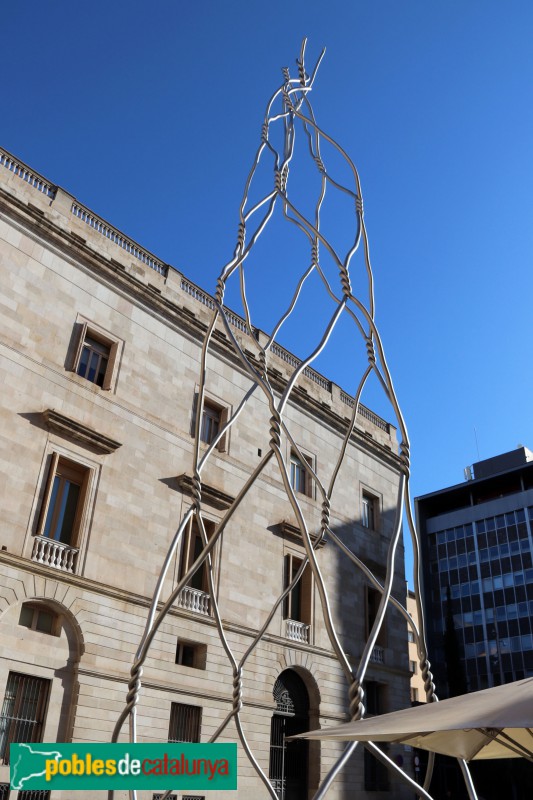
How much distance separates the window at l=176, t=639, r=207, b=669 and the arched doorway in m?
3.32

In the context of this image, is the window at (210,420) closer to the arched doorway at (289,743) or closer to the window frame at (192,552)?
the window frame at (192,552)

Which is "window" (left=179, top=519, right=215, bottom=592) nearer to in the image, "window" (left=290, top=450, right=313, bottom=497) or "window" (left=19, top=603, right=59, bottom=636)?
"window" (left=19, top=603, right=59, bottom=636)

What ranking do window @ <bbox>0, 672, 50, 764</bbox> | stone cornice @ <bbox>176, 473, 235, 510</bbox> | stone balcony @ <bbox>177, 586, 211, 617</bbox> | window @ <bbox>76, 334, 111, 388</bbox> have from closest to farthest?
window @ <bbox>0, 672, 50, 764</bbox>
stone balcony @ <bbox>177, 586, 211, 617</bbox>
window @ <bbox>76, 334, 111, 388</bbox>
stone cornice @ <bbox>176, 473, 235, 510</bbox>

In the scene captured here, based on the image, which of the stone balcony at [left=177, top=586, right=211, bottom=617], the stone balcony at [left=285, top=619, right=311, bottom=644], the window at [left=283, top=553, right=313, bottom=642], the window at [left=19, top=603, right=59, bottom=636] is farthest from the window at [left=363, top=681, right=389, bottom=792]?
the window at [left=19, top=603, right=59, bottom=636]

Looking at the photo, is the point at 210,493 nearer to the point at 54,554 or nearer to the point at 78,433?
the point at 78,433

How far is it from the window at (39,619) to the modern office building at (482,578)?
41250 mm

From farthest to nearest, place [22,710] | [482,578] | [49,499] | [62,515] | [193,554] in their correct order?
[482,578] → [193,554] → [62,515] → [49,499] → [22,710]

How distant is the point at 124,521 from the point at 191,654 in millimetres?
4171

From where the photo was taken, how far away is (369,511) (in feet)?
90.9

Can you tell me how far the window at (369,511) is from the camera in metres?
27.0

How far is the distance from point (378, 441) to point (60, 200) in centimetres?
1653

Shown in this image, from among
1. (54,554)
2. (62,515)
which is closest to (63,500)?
(62,515)

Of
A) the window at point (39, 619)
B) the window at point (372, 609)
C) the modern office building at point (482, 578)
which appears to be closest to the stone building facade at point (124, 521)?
the window at point (39, 619)

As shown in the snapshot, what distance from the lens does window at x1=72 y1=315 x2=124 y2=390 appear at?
1827 cm
